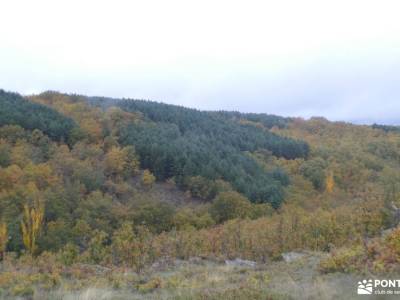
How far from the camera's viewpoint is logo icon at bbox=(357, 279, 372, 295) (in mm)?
7512

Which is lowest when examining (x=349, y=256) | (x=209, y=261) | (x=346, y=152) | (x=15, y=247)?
(x=15, y=247)

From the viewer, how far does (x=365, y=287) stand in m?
7.76

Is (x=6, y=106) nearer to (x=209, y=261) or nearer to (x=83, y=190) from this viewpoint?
(x=83, y=190)

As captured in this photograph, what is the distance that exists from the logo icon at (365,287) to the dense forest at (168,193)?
2.59 feet

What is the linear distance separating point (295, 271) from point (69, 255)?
47.0 feet

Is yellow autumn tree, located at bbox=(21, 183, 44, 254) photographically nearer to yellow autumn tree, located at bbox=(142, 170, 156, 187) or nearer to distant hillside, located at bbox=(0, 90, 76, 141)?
yellow autumn tree, located at bbox=(142, 170, 156, 187)

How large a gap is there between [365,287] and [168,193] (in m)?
52.5

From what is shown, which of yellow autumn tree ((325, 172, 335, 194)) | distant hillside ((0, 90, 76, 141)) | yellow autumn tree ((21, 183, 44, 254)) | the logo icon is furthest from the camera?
yellow autumn tree ((325, 172, 335, 194))

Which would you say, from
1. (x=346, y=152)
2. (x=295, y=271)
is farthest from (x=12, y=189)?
(x=346, y=152)

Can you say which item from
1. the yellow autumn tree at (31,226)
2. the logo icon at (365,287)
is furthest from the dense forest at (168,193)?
the logo icon at (365,287)

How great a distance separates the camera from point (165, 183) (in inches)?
2446

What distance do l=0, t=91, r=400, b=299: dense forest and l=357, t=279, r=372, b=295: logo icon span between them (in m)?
0.79

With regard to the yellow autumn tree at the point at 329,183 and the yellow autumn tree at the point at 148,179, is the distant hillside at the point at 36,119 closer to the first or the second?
the yellow autumn tree at the point at 148,179

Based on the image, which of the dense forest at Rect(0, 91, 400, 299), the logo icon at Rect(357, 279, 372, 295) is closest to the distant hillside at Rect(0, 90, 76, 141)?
the dense forest at Rect(0, 91, 400, 299)
